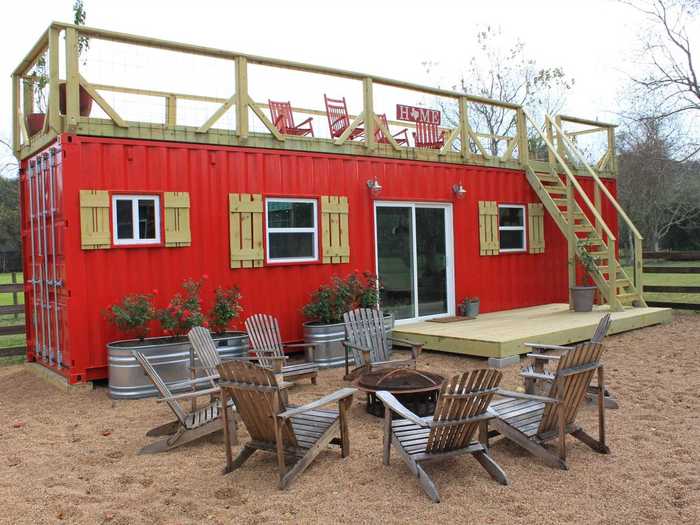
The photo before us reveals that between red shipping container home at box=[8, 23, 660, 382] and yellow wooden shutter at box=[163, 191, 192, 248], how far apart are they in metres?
0.02

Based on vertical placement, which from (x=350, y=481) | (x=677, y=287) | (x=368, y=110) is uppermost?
(x=368, y=110)

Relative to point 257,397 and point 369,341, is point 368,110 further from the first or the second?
point 257,397

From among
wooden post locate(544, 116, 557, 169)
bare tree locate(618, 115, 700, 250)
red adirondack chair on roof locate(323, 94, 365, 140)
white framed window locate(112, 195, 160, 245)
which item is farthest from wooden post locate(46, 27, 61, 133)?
bare tree locate(618, 115, 700, 250)

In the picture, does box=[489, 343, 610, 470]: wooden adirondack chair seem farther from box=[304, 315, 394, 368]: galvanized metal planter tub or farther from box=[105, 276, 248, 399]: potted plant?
box=[304, 315, 394, 368]: galvanized metal planter tub

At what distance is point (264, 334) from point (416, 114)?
547 centimetres

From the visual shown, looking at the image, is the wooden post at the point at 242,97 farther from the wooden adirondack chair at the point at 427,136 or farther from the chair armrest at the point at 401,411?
the chair armrest at the point at 401,411

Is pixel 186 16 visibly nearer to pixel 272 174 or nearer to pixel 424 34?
pixel 272 174

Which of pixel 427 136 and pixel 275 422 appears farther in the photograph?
pixel 427 136

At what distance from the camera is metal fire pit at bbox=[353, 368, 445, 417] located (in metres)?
5.48

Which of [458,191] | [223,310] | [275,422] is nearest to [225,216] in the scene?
[223,310]

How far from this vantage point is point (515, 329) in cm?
916

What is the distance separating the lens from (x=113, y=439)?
18.0 feet

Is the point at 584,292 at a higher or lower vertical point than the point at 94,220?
lower

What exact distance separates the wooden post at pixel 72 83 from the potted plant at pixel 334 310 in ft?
12.4
